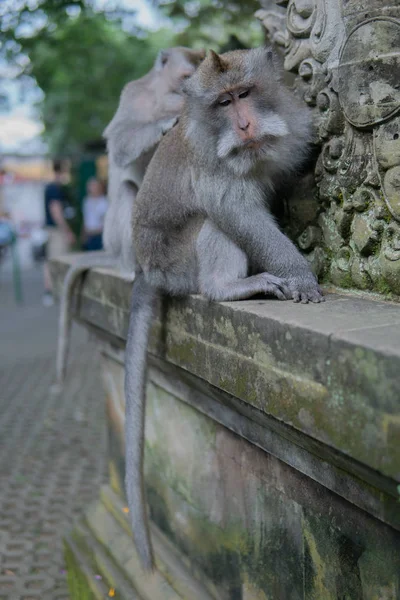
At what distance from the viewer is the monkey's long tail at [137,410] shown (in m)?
2.38

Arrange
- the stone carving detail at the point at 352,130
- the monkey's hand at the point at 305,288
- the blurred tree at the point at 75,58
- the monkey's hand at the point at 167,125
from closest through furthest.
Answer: the stone carving detail at the point at 352,130
the monkey's hand at the point at 305,288
the monkey's hand at the point at 167,125
the blurred tree at the point at 75,58

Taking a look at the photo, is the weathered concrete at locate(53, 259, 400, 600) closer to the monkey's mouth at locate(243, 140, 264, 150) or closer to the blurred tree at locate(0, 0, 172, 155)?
the monkey's mouth at locate(243, 140, 264, 150)

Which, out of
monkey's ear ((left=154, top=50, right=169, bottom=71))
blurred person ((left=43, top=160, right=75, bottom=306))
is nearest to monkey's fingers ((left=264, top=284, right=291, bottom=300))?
monkey's ear ((left=154, top=50, right=169, bottom=71))

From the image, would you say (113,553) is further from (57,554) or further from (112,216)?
(112,216)

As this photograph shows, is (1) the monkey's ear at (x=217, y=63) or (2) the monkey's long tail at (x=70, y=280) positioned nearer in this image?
(1) the monkey's ear at (x=217, y=63)

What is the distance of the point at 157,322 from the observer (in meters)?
2.60

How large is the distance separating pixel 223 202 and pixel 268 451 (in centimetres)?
80

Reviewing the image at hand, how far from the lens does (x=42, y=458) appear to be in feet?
16.1

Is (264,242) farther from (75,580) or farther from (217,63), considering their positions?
(75,580)

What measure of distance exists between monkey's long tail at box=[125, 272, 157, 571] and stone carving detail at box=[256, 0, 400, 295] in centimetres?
60

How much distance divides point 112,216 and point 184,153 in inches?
53.8

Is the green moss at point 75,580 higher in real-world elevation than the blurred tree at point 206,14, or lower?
lower

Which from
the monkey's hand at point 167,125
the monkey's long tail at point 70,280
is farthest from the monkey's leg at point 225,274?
the monkey's long tail at point 70,280

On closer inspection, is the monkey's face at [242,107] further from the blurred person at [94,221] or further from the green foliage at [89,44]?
the blurred person at [94,221]
